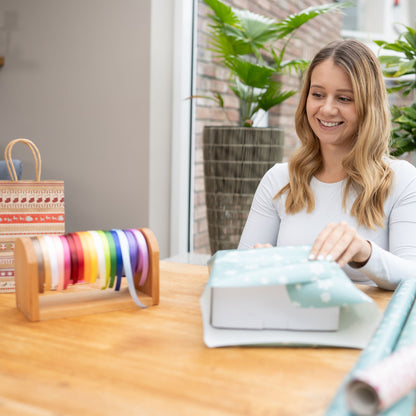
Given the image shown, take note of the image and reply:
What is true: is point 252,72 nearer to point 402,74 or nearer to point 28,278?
point 402,74

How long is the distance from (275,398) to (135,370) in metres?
0.19

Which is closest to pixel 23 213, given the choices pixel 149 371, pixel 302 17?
pixel 149 371

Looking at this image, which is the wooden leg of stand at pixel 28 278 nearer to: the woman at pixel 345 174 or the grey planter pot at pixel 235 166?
the woman at pixel 345 174

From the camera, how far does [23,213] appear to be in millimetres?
1126

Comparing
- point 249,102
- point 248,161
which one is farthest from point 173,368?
point 249,102

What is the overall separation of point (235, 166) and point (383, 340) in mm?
2121

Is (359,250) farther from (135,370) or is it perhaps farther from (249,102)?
(249,102)

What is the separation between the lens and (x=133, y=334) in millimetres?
840

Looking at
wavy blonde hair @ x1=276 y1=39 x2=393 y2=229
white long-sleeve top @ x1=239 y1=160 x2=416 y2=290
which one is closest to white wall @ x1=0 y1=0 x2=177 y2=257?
white long-sleeve top @ x1=239 y1=160 x2=416 y2=290

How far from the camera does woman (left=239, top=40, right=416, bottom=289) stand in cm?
144

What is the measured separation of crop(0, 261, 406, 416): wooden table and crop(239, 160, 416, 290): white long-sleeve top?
592 millimetres

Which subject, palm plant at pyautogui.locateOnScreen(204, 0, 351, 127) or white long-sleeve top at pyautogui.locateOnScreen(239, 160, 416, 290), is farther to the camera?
palm plant at pyautogui.locateOnScreen(204, 0, 351, 127)

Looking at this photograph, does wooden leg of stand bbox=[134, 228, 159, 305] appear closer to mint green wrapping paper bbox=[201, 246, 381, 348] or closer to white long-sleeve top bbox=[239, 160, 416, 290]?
mint green wrapping paper bbox=[201, 246, 381, 348]

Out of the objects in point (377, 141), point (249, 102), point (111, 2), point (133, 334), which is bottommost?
point (133, 334)
